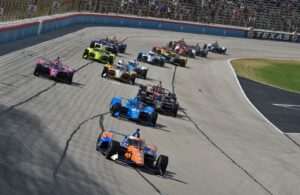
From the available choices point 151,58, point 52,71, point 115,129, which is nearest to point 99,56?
point 151,58

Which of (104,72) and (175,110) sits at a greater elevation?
(104,72)

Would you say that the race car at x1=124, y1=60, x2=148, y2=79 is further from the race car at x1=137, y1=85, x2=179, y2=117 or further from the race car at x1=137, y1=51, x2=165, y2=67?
the race car at x1=137, y1=85, x2=179, y2=117

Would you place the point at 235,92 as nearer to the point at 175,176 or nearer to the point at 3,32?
the point at 3,32

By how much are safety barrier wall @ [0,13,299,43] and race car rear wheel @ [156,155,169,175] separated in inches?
812

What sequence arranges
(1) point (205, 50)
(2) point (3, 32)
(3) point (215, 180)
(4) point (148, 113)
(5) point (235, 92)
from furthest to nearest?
1. (1) point (205, 50)
2. (5) point (235, 92)
3. (2) point (3, 32)
4. (4) point (148, 113)
5. (3) point (215, 180)

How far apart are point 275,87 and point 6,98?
31.2m

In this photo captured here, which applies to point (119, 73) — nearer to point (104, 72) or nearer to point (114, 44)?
point (104, 72)

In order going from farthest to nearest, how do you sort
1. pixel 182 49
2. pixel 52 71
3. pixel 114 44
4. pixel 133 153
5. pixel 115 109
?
pixel 182 49
pixel 114 44
pixel 52 71
pixel 115 109
pixel 133 153

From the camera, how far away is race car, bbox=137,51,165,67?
160 ft

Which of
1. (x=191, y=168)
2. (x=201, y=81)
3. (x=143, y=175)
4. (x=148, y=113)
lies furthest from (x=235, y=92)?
(x=143, y=175)

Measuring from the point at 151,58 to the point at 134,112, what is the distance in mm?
20852

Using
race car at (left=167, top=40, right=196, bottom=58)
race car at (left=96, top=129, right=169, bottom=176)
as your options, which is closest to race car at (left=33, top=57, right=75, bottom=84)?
race car at (left=96, top=129, right=169, bottom=176)

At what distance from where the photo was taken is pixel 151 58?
4894cm

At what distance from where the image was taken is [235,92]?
4653cm
